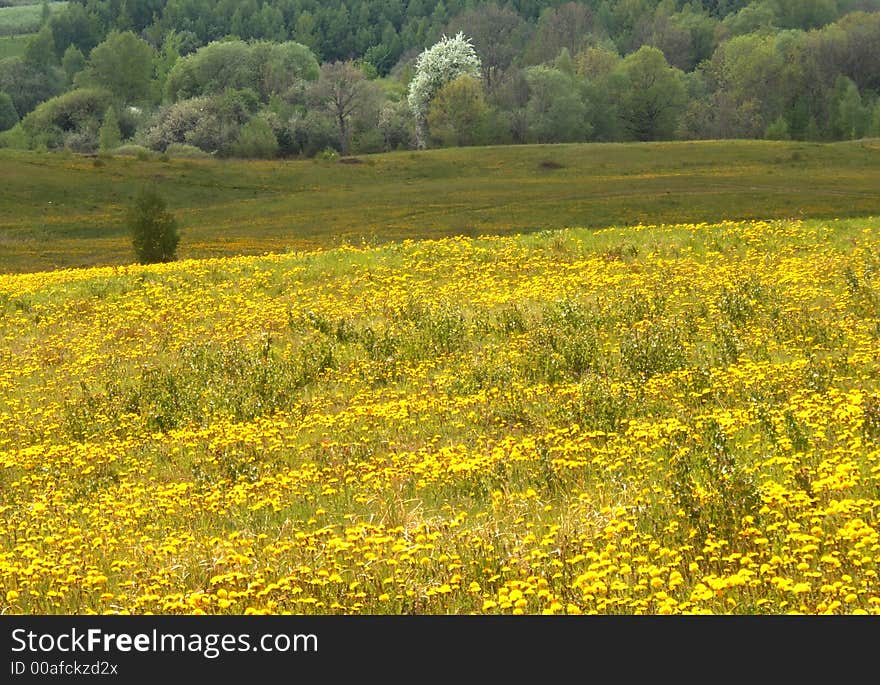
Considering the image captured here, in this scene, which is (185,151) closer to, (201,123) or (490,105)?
(201,123)

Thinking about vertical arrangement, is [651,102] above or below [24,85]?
below

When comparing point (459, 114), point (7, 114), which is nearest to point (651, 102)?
point (459, 114)

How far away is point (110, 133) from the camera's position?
416ft

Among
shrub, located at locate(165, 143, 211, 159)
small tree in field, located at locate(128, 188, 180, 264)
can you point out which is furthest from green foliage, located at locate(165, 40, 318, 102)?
small tree in field, located at locate(128, 188, 180, 264)

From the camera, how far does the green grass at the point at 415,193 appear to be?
49.9 meters

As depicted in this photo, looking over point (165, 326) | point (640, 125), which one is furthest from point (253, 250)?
point (640, 125)

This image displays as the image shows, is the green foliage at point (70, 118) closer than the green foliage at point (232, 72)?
Yes

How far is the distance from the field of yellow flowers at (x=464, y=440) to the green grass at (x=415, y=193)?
2025 cm

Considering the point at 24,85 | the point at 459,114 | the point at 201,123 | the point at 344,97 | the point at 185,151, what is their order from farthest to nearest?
1. the point at 24,85
2. the point at 344,97
3. the point at 459,114
4. the point at 201,123
5. the point at 185,151

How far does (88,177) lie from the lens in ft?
251

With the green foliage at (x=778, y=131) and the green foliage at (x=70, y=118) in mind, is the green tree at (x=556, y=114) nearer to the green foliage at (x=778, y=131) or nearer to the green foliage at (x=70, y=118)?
the green foliage at (x=778, y=131)

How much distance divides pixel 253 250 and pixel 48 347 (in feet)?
86.6

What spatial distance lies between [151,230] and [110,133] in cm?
9485

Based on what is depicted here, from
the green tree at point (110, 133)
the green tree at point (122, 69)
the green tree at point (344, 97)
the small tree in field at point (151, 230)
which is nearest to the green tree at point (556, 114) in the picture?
the green tree at point (344, 97)
